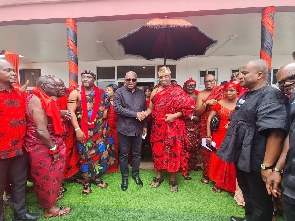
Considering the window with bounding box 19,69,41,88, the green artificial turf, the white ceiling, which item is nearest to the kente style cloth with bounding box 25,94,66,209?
the green artificial turf

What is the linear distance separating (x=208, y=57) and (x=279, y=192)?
8.24 m

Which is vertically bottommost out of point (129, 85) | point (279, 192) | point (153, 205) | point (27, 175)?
point (153, 205)

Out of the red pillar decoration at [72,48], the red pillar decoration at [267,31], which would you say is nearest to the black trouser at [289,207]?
the red pillar decoration at [267,31]

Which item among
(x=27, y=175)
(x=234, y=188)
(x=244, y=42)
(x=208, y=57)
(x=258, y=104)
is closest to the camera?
(x=258, y=104)

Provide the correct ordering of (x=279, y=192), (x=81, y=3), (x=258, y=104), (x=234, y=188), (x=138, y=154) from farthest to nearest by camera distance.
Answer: (x=81, y=3)
(x=138, y=154)
(x=234, y=188)
(x=258, y=104)
(x=279, y=192)

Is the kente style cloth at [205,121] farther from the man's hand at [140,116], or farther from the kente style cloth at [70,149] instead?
the kente style cloth at [70,149]

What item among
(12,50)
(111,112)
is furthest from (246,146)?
(12,50)

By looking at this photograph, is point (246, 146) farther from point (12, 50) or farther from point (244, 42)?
point (12, 50)

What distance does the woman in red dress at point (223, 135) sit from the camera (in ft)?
9.32

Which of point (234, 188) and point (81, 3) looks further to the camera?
point (81, 3)

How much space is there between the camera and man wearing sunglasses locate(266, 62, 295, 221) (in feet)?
4.20

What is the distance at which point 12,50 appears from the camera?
27.0ft

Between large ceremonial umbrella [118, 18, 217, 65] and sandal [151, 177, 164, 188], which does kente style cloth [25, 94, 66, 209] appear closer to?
sandal [151, 177, 164, 188]

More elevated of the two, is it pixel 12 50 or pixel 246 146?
pixel 12 50
